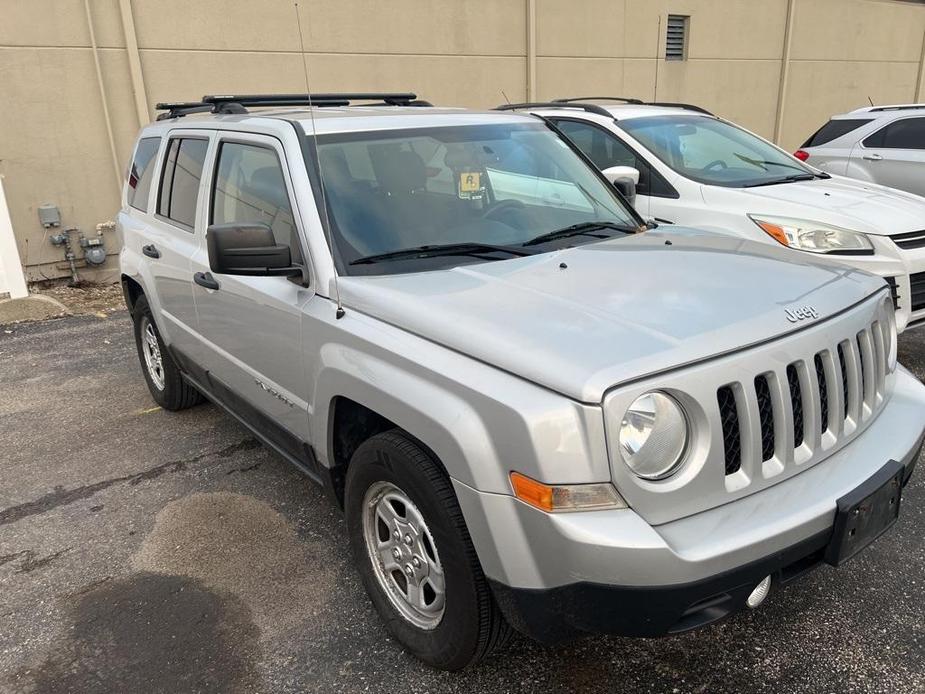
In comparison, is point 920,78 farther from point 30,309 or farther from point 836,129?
point 30,309

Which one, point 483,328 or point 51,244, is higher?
point 483,328

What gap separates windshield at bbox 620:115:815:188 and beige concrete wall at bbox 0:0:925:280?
3.68 metres

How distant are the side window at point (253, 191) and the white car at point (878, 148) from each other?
25.9 feet

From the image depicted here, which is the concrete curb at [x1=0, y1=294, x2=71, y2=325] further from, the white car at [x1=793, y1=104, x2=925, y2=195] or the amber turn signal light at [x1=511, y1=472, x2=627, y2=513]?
the white car at [x1=793, y1=104, x2=925, y2=195]

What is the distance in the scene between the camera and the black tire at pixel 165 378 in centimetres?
487

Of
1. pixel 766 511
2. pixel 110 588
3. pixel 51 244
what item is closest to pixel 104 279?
pixel 51 244

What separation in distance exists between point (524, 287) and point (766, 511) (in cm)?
104

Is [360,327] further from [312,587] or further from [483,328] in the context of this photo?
[312,587]

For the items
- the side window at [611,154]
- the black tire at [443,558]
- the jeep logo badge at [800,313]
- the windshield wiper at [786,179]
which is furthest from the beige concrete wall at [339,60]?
the jeep logo badge at [800,313]

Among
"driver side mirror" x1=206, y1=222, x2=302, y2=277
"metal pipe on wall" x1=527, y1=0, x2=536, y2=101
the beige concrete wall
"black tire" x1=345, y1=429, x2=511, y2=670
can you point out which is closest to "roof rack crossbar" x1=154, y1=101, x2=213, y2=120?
"driver side mirror" x1=206, y1=222, x2=302, y2=277

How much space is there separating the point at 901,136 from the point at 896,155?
0.86 feet

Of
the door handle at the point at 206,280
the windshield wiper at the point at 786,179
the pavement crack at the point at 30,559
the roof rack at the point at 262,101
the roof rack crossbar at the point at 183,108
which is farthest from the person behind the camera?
the windshield wiper at the point at 786,179

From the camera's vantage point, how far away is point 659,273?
271 centimetres

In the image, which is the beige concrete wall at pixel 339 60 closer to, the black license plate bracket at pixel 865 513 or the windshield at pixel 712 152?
the windshield at pixel 712 152
